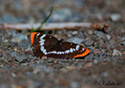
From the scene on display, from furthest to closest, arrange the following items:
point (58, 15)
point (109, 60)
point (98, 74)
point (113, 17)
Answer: point (58, 15) → point (113, 17) → point (109, 60) → point (98, 74)

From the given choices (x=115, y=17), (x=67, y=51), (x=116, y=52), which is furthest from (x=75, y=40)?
(x=115, y=17)

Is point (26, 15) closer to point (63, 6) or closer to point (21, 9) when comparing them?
point (21, 9)

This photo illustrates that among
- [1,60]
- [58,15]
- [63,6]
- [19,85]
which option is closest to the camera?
[19,85]

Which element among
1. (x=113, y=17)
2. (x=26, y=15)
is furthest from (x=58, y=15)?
(x=113, y=17)

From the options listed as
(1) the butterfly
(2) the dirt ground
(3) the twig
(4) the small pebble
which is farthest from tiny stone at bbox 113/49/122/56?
(3) the twig

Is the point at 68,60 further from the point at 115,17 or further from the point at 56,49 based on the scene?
the point at 115,17

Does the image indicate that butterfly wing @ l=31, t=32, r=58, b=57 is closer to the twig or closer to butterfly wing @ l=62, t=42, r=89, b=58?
butterfly wing @ l=62, t=42, r=89, b=58

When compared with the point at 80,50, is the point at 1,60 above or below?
below
